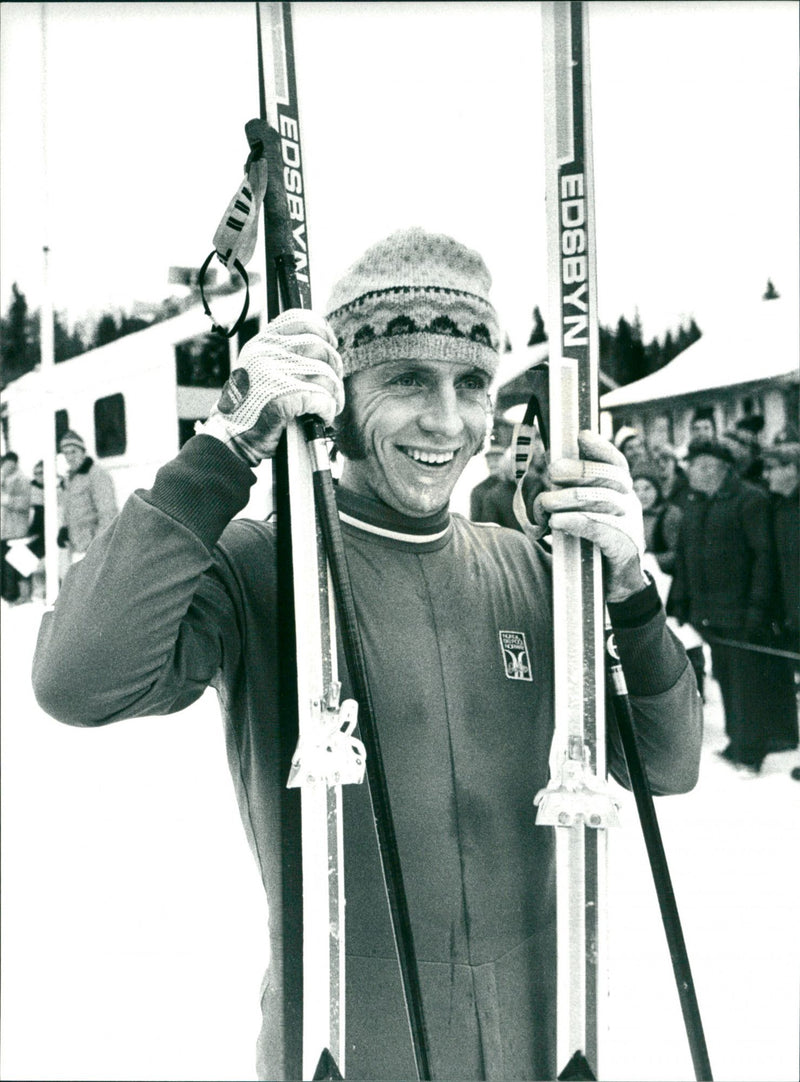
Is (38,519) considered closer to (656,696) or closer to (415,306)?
(415,306)

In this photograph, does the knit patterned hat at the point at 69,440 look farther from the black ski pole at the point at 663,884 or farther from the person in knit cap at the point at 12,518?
the black ski pole at the point at 663,884

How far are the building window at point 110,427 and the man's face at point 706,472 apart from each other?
0.77 metres

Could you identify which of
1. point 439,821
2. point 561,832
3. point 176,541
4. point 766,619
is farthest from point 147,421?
point 766,619

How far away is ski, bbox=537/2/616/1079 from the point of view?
1.15 meters

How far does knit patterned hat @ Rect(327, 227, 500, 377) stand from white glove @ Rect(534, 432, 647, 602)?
162 mm

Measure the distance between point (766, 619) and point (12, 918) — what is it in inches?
42.9

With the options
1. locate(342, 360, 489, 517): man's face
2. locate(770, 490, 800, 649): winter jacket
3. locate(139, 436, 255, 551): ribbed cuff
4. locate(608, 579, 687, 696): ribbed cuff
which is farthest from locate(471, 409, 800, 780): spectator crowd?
locate(139, 436, 255, 551): ribbed cuff

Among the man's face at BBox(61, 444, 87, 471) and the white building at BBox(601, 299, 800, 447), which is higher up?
the white building at BBox(601, 299, 800, 447)

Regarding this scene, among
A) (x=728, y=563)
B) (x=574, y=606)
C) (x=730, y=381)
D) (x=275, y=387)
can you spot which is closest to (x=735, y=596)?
(x=728, y=563)

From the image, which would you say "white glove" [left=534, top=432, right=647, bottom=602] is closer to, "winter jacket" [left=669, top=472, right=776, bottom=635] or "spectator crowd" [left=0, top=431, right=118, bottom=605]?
"winter jacket" [left=669, top=472, right=776, bottom=635]

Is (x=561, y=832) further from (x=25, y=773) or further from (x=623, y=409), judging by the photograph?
(x=25, y=773)

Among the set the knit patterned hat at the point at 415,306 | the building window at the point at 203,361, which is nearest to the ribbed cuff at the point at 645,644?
the knit patterned hat at the point at 415,306

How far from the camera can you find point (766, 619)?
1443 mm

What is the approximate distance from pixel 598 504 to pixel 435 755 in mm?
335
